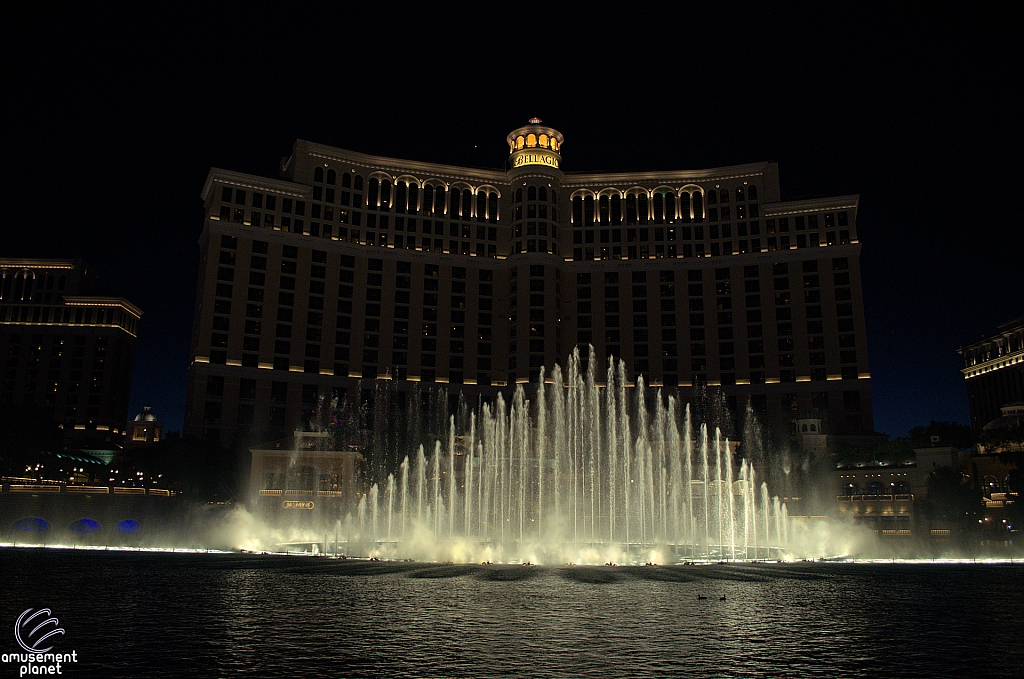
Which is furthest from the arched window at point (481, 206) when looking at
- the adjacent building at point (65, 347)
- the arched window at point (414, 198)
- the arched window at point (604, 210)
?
the adjacent building at point (65, 347)

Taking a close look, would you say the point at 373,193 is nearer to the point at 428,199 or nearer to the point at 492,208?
the point at 428,199

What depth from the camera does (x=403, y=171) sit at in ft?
356

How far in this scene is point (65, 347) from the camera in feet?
410

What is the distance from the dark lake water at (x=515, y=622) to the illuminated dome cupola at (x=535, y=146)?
80908 millimetres

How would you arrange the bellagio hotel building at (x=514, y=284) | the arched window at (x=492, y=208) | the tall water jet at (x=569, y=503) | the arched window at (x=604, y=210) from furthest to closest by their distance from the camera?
the arched window at (x=604, y=210) → the arched window at (x=492, y=208) → the bellagio hotel building at (x=514, y=284) → the tall water jet at (x=569, y=503)

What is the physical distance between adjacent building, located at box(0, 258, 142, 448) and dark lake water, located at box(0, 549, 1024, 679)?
9928 centimetres

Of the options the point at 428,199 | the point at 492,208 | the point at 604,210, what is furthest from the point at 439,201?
the point at 604,210

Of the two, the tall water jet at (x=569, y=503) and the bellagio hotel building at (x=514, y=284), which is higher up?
the bellagio hotel building at (x=514, y=284)

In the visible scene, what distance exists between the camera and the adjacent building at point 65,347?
12300cm

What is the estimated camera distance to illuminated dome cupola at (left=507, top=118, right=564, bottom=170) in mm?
108625

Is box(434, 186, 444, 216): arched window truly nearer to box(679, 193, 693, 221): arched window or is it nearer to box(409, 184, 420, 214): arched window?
box(409, 184, 420, 214): arched window

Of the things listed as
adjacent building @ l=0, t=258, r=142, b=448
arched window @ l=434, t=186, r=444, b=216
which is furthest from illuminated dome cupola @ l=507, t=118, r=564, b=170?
adjacent building @ l=0, t=258, r=142, b=448

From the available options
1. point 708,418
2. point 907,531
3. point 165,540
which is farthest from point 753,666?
point 708,418

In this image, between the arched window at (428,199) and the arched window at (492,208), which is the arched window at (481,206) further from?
the arched window at (428,199)
